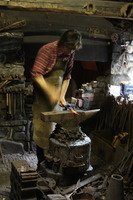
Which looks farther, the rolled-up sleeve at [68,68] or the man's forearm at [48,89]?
the rolled-up sleeve at [68,68]

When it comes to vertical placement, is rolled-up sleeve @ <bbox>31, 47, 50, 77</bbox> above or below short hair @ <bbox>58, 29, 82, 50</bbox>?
below

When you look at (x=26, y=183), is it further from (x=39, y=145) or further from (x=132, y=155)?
(x=132, y=155)

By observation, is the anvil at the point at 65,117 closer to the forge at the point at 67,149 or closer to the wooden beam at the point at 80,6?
the forge at the point at 67,149

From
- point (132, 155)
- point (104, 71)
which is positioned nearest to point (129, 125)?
point (132, 155)

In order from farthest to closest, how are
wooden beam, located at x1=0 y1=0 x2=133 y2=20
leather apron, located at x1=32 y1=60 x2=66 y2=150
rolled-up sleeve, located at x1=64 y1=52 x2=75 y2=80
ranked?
rolled-up sleeve, located at x1=64 y1=52 x2=75 y2=80 → leather apron, located at x1=32 y1=60 x2=66 y2=150 → wooden beam, located at x1=0 y1=0 x2=133 y2=20

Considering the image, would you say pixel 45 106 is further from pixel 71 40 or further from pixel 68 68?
pixel 71 40

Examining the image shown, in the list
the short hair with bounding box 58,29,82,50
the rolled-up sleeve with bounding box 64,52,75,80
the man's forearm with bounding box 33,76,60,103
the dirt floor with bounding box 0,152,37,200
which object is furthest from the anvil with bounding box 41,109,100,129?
the dirt floor with bounding box 0,152,37,200

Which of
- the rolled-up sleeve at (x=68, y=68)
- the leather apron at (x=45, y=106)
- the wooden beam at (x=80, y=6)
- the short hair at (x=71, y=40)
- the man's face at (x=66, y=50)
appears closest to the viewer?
the wooden beam at (x=80, y=6)

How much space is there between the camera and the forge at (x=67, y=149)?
3.46m

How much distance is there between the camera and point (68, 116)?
3496mm

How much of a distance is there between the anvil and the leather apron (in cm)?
37

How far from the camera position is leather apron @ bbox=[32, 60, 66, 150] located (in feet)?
12.3

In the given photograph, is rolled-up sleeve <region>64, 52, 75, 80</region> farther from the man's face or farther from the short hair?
the short hair

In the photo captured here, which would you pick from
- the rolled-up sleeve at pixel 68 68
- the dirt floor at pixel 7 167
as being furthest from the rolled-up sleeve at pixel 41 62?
the dirt floor at pixel 7 167
